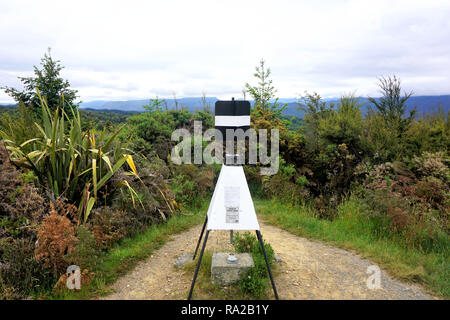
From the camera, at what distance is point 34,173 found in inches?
180

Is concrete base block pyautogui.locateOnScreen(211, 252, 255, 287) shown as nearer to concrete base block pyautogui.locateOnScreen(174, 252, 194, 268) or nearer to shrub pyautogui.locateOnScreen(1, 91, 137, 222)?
concrete base block pyautogui.locateOnScreen(174, 252, 194, 268)

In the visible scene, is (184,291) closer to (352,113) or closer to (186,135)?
(186,135)

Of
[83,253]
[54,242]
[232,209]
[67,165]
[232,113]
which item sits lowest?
[83,253]

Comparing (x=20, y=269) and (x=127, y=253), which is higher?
(x=20, y=269)

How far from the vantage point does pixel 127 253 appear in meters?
4.44

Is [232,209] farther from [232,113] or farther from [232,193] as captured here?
[232,113]

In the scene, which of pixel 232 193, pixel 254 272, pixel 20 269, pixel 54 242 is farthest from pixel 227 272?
pixel 20 269

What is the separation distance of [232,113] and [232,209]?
3.32 feet

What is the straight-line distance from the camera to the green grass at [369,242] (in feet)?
12.9

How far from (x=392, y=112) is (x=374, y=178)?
7.40 ft

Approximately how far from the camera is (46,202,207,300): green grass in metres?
3.52

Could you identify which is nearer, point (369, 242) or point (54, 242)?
point (54, 242)

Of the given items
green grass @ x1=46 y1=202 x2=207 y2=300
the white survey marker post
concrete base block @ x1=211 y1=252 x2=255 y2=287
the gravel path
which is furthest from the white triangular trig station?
green grass @ x1=46 y1=202 x2=207 y2=300

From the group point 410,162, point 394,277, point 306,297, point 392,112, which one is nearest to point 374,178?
Result: point 410,162
